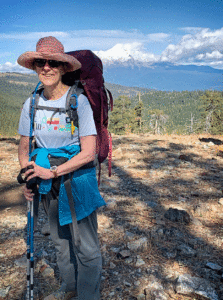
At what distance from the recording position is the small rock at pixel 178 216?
4591mm

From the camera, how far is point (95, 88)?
7.69ft

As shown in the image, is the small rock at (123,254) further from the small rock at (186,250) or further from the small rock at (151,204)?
the small rock at (151,204)

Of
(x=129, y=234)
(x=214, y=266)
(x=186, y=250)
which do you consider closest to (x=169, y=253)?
(x=186, y=250)

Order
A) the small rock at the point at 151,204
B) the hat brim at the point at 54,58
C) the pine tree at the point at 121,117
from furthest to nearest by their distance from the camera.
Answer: the pine tree at the point at 121,117, the small rock at the point at 151,204, the hat brim at the point at 54,58

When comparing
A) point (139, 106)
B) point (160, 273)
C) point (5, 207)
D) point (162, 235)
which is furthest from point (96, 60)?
point (139, 106)

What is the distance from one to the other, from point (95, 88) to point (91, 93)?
0.08 meters

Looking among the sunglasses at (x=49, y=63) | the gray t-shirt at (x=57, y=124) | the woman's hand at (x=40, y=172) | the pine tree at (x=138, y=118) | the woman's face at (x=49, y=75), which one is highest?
the sunglasses at (x=49, y=63)

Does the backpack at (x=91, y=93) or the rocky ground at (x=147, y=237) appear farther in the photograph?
the rocky ground at (x=147, y=237)

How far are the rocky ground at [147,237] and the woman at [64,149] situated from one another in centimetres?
97

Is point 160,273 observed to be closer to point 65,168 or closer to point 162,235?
point 162,235

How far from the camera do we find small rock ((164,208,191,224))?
15.1 feet

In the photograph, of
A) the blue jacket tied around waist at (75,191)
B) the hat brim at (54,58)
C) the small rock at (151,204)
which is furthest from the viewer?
the small rock at (151,204)

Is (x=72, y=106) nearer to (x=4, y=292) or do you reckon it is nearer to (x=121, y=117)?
(x=4, y=292)

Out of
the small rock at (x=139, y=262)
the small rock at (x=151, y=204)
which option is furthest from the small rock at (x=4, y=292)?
the small rock at (x=151, y=204)
